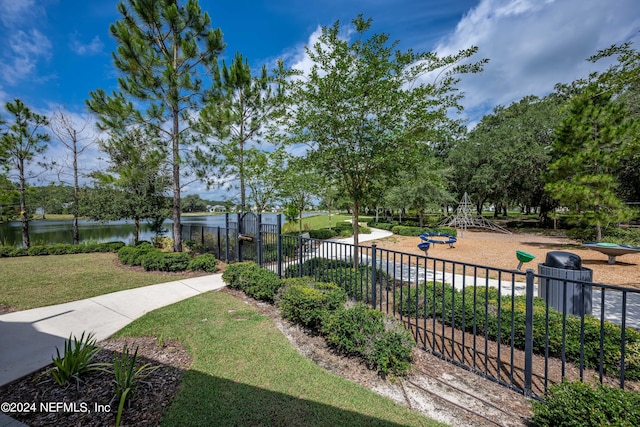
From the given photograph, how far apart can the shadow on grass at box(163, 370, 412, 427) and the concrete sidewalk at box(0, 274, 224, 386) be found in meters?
1.92

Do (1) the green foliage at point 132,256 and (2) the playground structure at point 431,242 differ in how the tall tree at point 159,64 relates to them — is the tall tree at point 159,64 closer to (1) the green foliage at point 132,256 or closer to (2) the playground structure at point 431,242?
(1) the green foliage at point 132,256

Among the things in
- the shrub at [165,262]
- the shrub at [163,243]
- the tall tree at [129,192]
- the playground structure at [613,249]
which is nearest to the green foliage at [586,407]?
the shrub at [165,262]

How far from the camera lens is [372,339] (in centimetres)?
297

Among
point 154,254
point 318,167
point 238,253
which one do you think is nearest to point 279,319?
point 318,167

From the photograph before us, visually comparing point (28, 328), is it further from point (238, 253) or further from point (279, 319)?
point (238, 253)

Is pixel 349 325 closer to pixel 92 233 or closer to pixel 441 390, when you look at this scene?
pixel 441 390

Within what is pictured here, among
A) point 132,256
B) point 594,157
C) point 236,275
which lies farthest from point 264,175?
point 594,157

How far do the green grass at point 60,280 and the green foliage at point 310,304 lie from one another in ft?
13.8

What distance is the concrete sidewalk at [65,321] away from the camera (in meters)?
2.92

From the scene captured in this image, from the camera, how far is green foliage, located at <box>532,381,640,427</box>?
1718 mm

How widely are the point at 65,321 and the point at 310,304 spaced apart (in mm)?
3839

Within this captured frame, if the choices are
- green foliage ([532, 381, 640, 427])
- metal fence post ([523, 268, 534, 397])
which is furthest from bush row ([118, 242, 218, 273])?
green foliage ([532, 381, 640, 427])

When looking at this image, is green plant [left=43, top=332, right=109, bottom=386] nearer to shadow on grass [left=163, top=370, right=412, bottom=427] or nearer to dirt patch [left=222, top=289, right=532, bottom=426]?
shadow on grass [left=163, top=370, right=412, bottom=427]

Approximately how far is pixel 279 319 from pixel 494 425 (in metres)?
2.96
